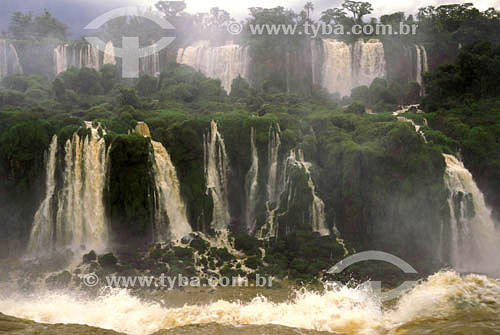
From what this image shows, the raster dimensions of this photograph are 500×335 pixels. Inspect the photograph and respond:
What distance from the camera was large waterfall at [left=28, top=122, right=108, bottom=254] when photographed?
18.0 m

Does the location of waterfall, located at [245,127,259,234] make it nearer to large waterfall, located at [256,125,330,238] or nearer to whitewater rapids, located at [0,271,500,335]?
large waterfall, located at [256,125,330,238]

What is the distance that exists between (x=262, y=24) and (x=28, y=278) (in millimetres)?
28760

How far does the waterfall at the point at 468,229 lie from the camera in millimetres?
17734

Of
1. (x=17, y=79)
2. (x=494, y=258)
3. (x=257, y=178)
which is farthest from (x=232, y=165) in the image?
(x=17, y=79)

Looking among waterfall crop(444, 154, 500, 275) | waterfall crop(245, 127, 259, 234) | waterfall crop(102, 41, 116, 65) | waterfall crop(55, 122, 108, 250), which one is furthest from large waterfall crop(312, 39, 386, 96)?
waterfall crop(55, 122, 108, 250)

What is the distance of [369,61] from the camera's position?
35125 millimetres

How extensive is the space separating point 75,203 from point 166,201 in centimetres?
383

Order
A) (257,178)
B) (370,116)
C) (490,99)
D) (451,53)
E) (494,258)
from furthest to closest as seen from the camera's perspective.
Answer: (451,53)
(490,99)
(370,116)
(257,178)
(494,258)

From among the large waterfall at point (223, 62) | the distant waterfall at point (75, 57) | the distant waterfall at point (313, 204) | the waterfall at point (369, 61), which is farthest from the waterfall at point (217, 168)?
the distant waterfall at point (75, 57)

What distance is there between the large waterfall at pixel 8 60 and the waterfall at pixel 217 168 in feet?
82.1

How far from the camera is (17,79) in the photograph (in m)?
30.8

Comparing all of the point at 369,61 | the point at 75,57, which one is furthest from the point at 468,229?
the point at 75,57

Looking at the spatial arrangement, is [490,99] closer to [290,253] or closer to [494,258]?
[494,258]

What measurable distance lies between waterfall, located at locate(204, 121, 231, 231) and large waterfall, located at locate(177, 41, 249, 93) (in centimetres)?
1512
